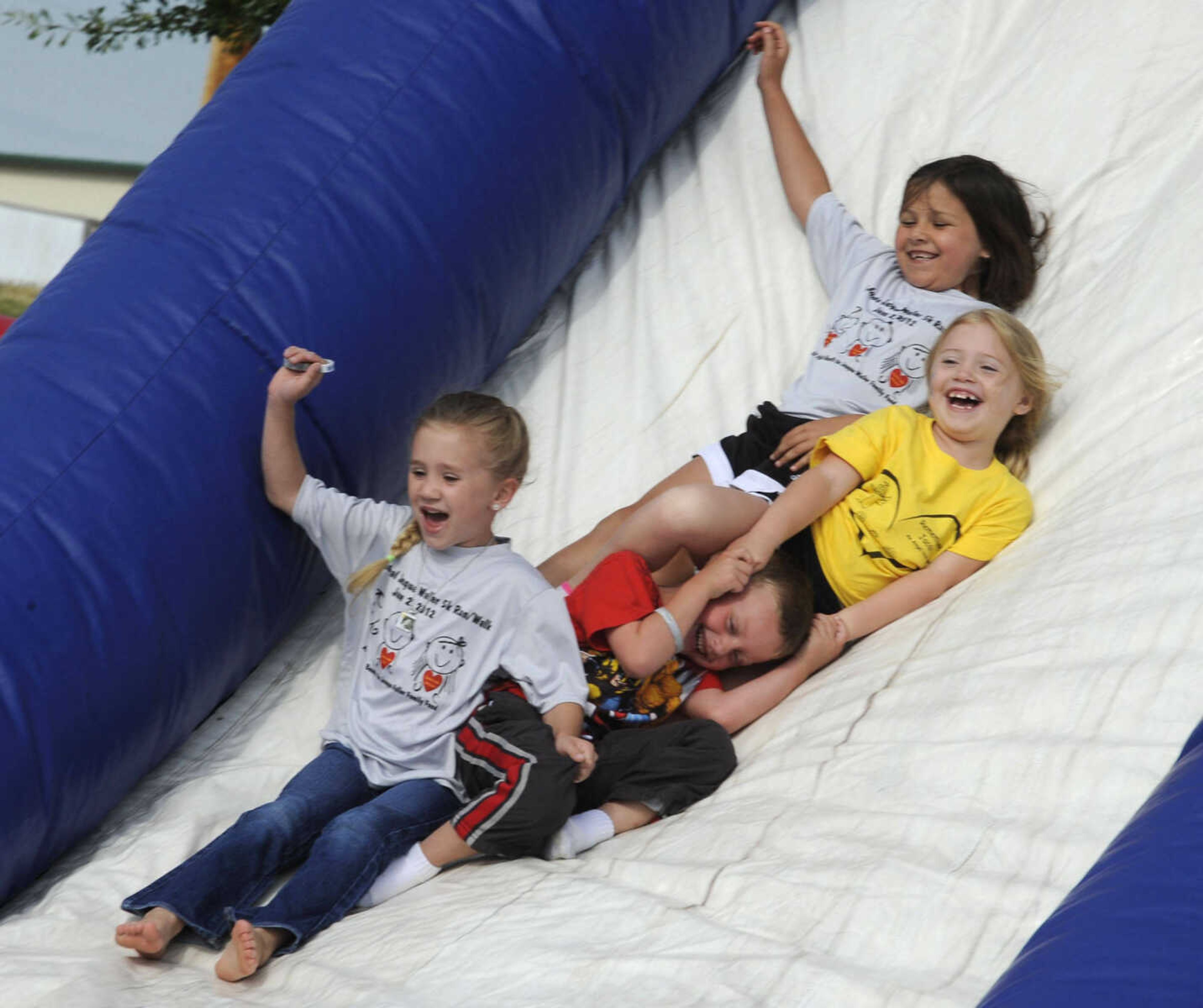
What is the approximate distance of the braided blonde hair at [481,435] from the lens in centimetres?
179

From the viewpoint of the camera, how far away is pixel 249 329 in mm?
1900

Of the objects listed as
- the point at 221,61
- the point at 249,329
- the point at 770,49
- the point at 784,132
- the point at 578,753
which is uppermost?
the point at 221,61

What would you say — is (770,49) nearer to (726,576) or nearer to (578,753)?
(726,576)

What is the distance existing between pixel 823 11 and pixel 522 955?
2057mm

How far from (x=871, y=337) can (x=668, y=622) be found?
0.70 m

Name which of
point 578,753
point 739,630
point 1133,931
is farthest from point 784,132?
point 1133,931

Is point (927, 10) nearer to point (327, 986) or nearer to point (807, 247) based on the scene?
point (807, 247)

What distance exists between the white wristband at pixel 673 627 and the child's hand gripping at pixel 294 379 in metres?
0.55

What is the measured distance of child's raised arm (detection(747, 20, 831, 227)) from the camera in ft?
8.29

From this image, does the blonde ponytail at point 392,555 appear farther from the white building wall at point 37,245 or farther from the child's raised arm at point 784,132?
the white building wall at point 37,245

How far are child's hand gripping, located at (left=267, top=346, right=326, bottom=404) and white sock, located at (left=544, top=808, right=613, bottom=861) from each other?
665mm

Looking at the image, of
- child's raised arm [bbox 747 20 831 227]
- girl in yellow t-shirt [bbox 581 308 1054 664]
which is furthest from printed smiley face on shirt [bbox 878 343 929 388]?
child's raised arm [bbox 747 20 831 227]

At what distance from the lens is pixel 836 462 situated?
1981 millimetres

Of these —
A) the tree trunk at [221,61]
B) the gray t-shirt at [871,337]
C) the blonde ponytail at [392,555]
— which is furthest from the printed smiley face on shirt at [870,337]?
the tree trunk at [221,61]
